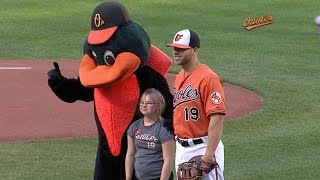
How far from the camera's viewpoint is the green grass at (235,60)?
32.3 ft

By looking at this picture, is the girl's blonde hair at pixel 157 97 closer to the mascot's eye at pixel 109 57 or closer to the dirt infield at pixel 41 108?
the mascot's eye at pixel 109 57

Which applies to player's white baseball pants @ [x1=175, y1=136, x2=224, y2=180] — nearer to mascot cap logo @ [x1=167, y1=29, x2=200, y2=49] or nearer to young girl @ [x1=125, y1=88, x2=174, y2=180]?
young girl @ [x1=125, y1=88, x2=174, y2=180]

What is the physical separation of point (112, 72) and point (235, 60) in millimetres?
9669

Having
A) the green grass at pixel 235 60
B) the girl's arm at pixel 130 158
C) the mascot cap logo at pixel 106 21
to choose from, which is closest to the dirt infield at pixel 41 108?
the green grass at pixel 235 60

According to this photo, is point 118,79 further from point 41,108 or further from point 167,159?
point 41,108

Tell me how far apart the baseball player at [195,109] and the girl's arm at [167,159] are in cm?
7

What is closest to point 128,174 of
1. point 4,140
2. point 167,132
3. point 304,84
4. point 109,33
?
point 167,132

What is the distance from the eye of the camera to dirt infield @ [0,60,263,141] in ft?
37.6

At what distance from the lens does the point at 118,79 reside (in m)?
7.11

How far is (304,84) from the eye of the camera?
14352 millimetres

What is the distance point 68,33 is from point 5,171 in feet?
33.6

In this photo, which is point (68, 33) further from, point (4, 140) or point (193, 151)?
point (193, 151)

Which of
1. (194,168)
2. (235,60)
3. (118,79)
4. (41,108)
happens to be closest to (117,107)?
(118,79)

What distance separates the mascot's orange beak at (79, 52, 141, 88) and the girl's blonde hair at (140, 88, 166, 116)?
24 centimetres
